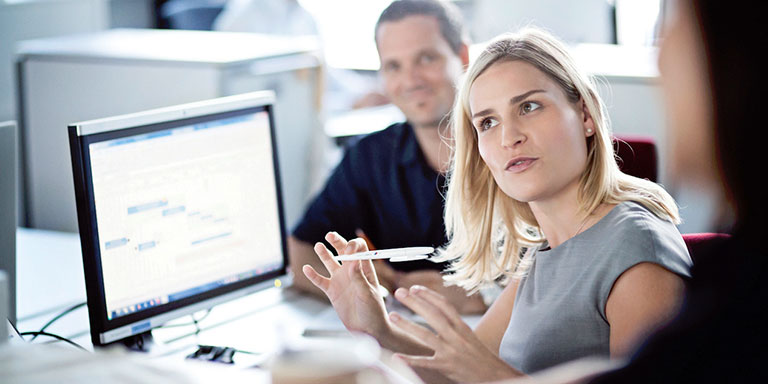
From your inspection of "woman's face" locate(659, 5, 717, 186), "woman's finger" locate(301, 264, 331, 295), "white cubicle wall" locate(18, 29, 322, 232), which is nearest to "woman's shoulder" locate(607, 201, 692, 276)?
"woman's face" locate(659, 5, 717, 186)

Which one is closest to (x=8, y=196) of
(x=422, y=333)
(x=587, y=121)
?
(x=422, y=333)

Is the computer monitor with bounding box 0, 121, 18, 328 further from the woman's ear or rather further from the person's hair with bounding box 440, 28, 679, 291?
the woman's ear

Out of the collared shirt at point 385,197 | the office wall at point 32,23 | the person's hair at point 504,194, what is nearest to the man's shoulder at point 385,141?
the collared shirt at point 385,197

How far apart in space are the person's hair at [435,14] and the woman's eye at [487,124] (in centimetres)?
72

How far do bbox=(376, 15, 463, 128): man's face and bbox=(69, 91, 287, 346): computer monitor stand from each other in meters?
0.58

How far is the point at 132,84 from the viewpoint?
6.86ft

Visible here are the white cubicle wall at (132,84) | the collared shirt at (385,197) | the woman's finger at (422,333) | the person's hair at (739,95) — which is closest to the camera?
the person's hair at (739,95)

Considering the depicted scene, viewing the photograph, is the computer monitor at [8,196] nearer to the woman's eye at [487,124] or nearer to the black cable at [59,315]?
the black cable at [59,315]

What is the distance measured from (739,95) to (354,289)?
2.62ft

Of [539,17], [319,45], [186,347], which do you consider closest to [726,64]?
[186,347]

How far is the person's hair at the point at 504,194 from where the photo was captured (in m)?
1.28

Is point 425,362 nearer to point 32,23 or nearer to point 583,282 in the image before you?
point 583,282

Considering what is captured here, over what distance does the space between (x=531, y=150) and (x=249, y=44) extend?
4.17 feet

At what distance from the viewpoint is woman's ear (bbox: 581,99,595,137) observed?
1310mm
